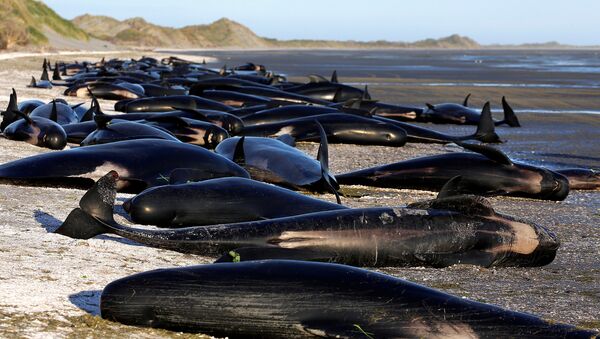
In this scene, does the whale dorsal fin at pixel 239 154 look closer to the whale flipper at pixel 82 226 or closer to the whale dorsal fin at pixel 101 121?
the whale dorsal fin at pixel 101 121

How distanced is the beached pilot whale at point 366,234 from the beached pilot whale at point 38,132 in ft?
14.6

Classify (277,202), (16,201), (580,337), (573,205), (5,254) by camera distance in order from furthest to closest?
(573,205)
(16,201)
(277,202)
(5,254)
(580,337)

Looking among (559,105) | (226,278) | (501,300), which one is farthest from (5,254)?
(559,105)

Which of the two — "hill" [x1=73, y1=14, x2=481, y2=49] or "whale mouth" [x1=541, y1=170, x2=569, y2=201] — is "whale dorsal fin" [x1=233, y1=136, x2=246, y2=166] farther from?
"hill" [x1=73, y1=14, x2=481, y2=49]

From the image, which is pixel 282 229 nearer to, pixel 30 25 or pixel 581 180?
pixel 581 180

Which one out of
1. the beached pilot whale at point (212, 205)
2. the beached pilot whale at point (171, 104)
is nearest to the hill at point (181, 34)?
the beached pilot whale at point (171, 104)

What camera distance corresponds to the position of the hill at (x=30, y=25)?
5006cm

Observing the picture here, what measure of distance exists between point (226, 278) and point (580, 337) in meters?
1.43

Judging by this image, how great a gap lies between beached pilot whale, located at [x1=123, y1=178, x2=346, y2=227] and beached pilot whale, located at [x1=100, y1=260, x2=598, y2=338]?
1.84 meters

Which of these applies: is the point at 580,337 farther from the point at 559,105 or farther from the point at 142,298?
the point at 559,105

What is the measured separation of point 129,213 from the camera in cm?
573

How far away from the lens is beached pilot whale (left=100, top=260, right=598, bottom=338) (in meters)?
3.46

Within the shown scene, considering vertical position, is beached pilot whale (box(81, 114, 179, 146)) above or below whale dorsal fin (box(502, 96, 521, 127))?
above

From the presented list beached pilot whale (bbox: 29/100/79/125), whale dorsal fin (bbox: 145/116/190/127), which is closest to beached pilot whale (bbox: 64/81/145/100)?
beached pilot whale (bbox: 29/100/79/125)
